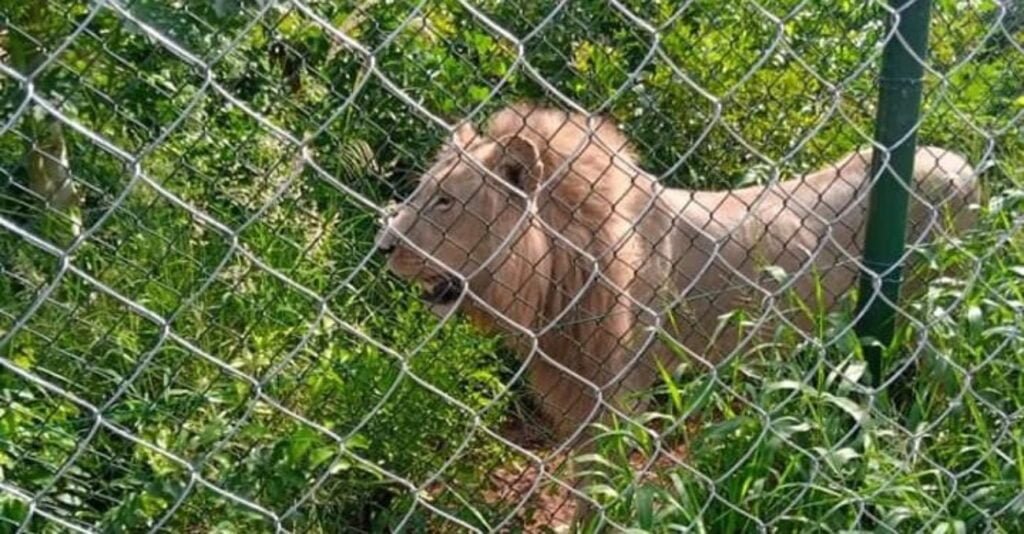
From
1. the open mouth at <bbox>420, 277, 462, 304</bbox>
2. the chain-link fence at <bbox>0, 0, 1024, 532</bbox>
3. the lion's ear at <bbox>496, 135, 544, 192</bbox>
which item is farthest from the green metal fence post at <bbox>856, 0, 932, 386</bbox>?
the open mouth at <bbox>420, 277, 462, 304</bbox>

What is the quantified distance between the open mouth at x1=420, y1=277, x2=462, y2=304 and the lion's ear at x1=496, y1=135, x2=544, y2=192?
0.33 metres

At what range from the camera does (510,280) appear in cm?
363

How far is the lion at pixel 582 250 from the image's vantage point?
3486mm

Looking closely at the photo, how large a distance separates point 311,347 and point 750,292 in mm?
1225

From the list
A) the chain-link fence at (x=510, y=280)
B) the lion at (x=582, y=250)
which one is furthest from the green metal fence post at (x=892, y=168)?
the lion at (x=582, y=250)

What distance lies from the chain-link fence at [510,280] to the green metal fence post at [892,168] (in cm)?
5

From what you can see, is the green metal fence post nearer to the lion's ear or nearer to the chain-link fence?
the chain-link fence

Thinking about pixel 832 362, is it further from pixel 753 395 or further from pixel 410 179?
pixel 410 179

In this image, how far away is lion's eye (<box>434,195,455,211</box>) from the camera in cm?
357

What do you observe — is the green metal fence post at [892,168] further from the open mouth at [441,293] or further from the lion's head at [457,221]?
the open mouth at [441,293]

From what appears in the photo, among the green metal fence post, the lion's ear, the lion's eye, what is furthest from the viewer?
the lion's eye

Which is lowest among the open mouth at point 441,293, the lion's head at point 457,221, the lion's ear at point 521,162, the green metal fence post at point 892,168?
the open mouth at point 441,293

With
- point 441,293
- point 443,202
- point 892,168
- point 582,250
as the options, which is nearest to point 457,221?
point 443,202

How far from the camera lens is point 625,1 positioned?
13.9ft
